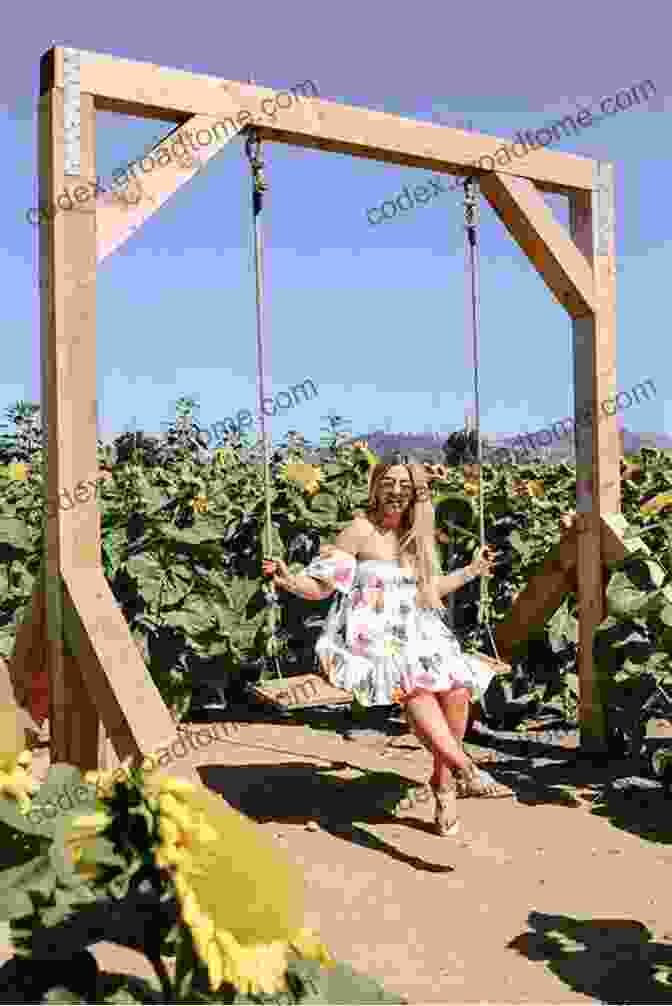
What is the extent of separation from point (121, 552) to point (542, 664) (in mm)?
2162

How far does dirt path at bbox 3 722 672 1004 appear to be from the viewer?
2.89 meters

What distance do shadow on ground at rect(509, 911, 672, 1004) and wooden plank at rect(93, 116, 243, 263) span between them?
236cm

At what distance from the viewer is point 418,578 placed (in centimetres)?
421

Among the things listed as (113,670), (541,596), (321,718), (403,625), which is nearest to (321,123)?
(403,625)

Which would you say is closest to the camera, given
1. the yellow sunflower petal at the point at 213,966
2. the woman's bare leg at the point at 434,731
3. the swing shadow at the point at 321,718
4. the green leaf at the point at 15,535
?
the yellow sunflower petal at the point at 213,966

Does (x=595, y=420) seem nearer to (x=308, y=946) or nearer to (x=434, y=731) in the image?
(x=434, y=731)

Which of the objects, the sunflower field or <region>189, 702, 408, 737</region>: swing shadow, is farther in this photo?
<region>189, 702, 408, 737</region>: swing shadow

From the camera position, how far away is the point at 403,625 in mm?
4117

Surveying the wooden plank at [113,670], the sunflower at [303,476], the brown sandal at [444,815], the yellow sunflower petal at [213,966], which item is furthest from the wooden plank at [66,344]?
the sunflower at [303,476]

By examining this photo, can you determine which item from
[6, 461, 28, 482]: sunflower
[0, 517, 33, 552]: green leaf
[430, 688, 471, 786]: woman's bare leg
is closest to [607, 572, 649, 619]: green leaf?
[430, 688, 471, 786]: woman's bare leg

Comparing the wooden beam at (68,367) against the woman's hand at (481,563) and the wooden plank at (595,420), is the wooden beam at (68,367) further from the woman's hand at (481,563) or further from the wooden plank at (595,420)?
the wooden plank at (595,420)

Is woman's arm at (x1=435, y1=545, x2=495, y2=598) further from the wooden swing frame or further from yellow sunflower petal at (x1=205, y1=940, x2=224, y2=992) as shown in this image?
yellow sunflower petal at (x1=205, y1=940, x2=224, y2=992)

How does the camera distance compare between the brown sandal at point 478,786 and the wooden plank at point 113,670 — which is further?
the brown sandal at point 478,786

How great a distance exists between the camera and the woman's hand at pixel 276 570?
3.91 m
